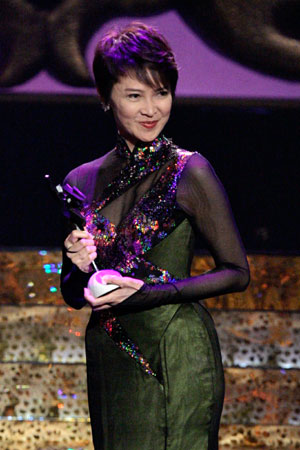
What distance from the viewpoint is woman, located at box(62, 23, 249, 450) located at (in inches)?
60.0

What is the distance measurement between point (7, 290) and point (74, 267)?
1.87m

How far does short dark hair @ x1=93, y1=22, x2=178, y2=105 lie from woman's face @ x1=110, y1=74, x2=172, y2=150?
14mm

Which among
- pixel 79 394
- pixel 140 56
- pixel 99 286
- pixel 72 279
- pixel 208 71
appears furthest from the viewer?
pixel 79 394

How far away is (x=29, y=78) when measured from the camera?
10.6ft

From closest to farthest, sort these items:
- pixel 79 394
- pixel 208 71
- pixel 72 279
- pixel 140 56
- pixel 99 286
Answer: pixel 99 286 < pixel 140 56 < pixel 72 279 < pixel 208 71 < pixel 79 394

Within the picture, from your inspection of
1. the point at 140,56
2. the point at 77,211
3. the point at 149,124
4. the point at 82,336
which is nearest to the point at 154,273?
the point at 77,211

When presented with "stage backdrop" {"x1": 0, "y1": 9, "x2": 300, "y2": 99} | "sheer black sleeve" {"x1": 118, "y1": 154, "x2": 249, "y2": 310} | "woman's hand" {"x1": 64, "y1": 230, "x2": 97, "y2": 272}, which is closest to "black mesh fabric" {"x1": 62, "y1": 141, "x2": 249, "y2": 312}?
"sheer black sleeve" {"x1": 118, "y1": 154, "x2": 249, "y2": 310}

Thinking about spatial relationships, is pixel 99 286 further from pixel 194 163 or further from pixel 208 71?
pixel 208 71

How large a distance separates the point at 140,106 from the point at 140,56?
3.8 inches

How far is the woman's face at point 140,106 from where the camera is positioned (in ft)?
5.06

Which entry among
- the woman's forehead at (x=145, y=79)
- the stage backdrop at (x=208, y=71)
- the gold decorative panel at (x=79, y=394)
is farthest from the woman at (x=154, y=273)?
the gold decorative panel at (x=79, y=394)

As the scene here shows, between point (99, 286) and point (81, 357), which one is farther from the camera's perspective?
point (81, 357)

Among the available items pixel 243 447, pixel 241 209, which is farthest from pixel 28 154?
pixel 243 447

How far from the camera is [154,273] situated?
5.11 feet
